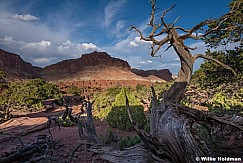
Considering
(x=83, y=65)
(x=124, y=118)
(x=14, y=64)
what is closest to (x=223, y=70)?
(x=124, y=118)

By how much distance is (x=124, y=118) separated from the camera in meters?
8.95

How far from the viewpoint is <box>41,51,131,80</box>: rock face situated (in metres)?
78.4

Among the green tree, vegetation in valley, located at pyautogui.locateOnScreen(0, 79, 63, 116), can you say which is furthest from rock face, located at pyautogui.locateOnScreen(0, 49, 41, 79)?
the green tree

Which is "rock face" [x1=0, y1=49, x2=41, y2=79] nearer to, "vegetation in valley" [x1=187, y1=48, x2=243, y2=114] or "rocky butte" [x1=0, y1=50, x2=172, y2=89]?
"rocky butte" [x1=0, y1=50, x2=172, y2=89]

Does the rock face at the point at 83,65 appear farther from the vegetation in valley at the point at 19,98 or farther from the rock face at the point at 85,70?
the vegetation in valley at the point at 19,98

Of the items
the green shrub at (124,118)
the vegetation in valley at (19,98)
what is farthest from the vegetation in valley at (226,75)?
the vegetation in valley at (19,98)

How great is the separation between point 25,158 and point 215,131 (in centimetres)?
403

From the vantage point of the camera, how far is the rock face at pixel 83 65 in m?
78.4

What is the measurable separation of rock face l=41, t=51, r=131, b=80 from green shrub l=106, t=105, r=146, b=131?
66.1 meters

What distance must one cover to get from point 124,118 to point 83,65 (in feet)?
248

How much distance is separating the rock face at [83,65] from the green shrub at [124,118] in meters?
66.1

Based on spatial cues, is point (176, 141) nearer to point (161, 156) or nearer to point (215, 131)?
point (161, 156)

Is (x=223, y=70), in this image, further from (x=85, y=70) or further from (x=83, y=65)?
(x=83, y=65)

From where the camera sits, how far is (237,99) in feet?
35.9
